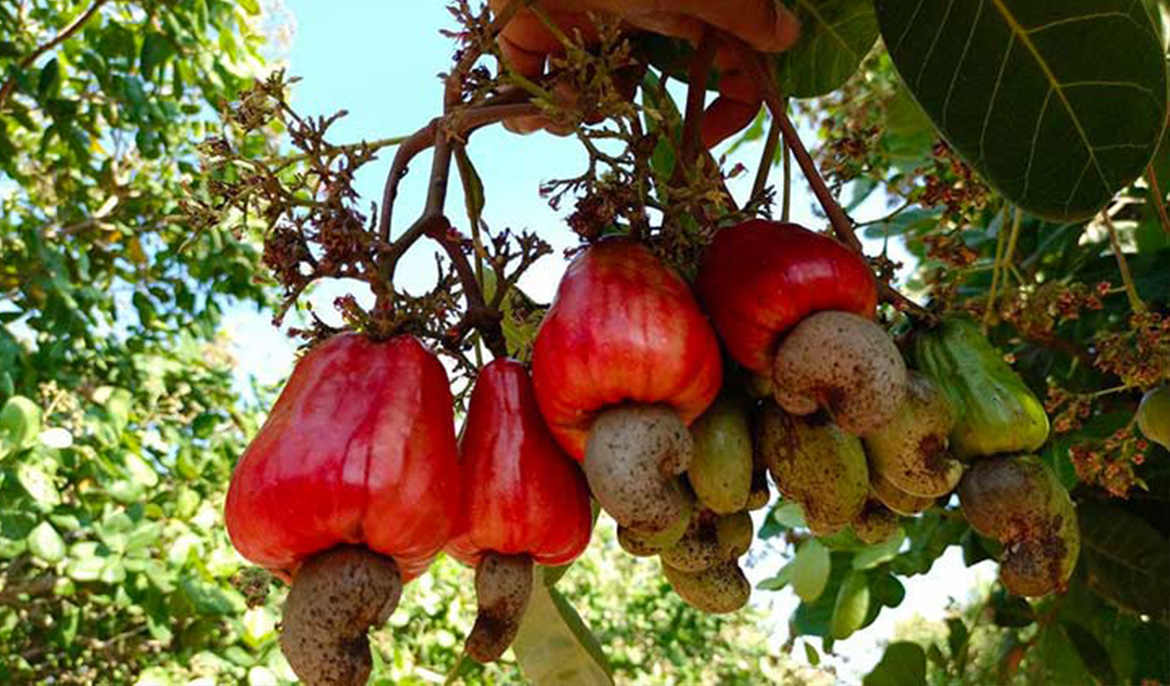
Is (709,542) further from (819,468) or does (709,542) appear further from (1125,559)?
(1125,559)

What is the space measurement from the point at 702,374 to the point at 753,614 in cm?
646

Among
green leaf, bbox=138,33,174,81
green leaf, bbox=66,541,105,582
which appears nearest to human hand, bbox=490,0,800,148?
green leaf, bbox=66,541,105,582

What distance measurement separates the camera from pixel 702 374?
2.34 feet

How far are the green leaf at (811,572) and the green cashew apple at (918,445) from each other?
1.27 metres

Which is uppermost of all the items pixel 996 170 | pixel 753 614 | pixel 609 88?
pixel 609 88

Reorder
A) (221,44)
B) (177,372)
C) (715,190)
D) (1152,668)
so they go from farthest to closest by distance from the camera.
→ (177,372), (221,44), (1152,668), (715,190)

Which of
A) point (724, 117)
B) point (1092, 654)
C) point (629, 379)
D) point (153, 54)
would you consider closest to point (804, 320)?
point (629, 379)

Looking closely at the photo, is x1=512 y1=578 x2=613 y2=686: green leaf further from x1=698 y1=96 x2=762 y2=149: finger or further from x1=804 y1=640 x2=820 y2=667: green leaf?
x1=804 y1=640 x2=820 y2=667: green leaf

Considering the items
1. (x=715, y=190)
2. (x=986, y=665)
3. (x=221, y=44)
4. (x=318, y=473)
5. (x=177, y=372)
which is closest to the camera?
(x=318, y=473)

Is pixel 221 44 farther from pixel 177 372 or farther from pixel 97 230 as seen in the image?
pixel 177 372

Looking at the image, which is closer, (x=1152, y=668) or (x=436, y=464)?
(x=436, y=464)

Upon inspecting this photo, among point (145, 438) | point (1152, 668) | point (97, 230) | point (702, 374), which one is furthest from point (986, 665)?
point (97, 230)

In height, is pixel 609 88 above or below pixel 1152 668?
above

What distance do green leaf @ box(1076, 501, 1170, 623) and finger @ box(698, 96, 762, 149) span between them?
1.02m
